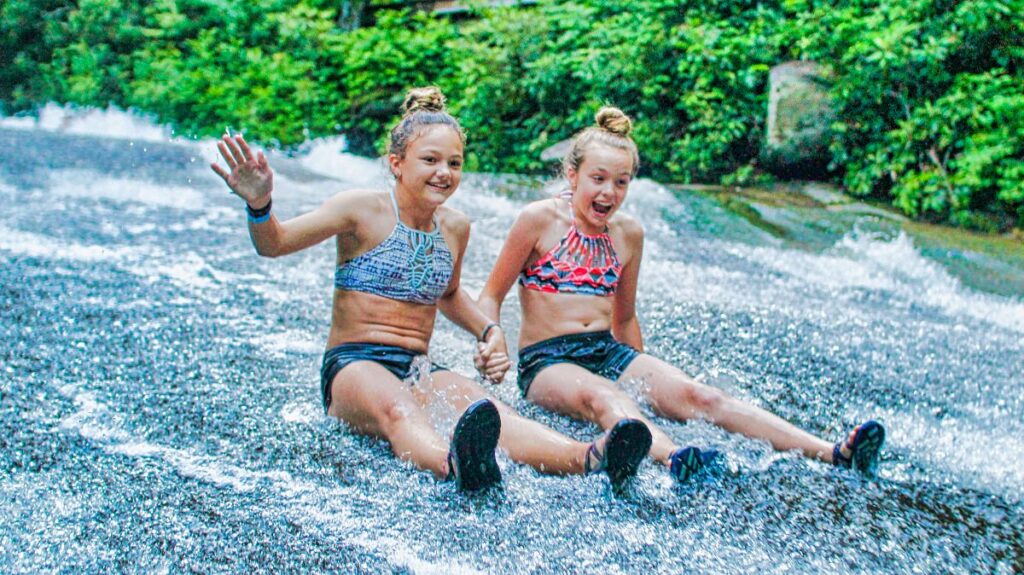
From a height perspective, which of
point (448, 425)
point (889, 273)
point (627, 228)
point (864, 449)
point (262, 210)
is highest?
point (262, 210)

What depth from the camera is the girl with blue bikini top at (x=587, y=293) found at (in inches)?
121

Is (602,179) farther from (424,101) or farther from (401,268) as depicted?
(401,268)

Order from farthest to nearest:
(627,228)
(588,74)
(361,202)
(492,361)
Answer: (588,74)
(627,228)
(361,202)
(492,361)

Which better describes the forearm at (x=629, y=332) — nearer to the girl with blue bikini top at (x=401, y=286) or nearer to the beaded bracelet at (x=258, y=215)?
the girl with blue bikini top at (x=401, y=286)

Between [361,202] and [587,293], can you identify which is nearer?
[361,202]

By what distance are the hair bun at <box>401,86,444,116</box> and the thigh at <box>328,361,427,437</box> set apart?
0.89 metres

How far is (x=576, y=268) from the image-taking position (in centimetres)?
335

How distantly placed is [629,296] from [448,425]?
99cm

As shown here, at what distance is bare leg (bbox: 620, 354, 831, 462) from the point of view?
2.87m

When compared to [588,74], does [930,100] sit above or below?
above

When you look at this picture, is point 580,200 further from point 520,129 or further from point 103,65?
point 103,65

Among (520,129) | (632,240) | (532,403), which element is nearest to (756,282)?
(632,240)

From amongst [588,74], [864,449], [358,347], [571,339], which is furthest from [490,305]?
[588,74]

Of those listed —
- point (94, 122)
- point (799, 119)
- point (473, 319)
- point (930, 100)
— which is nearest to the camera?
point (473, 319)
